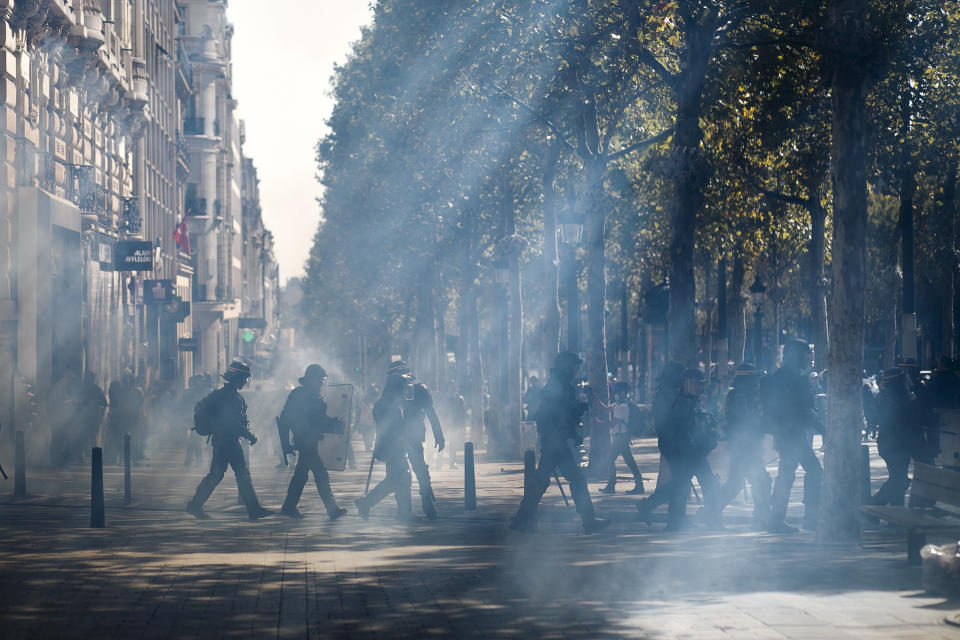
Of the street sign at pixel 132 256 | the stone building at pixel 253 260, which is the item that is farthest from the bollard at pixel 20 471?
the stone building at pixel 253 260

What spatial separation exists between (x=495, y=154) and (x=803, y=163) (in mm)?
6778

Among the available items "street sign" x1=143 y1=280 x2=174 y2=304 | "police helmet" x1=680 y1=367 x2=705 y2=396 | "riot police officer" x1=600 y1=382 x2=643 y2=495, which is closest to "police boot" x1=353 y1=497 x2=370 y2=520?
"police helmet" x1=680 y1=367 x2=705 y2=396

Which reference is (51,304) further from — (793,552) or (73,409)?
(793,552)

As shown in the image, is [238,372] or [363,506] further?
[238,372]

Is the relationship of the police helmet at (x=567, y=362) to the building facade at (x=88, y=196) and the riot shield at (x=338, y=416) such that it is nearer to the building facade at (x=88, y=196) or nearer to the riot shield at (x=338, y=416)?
the riot shield at (x=338, y=416)

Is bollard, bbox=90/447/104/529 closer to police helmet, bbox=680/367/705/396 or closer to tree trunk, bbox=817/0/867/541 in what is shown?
police helmet, bbox=680/367/705/396

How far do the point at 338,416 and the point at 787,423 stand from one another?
934cm

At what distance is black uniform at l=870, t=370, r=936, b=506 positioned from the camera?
52.6 ft

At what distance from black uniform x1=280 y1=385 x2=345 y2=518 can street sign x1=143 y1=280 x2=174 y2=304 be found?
88.4ft

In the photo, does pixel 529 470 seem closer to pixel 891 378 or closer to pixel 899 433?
pixel 899 433

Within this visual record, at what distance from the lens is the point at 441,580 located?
36.9 feet

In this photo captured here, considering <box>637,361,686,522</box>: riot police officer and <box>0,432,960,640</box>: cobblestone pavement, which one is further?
<box>637,361,686,522</box>: riot police officer

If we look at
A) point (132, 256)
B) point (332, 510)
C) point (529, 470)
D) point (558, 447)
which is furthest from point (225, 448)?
point (132, 256)

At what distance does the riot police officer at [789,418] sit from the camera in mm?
14867
